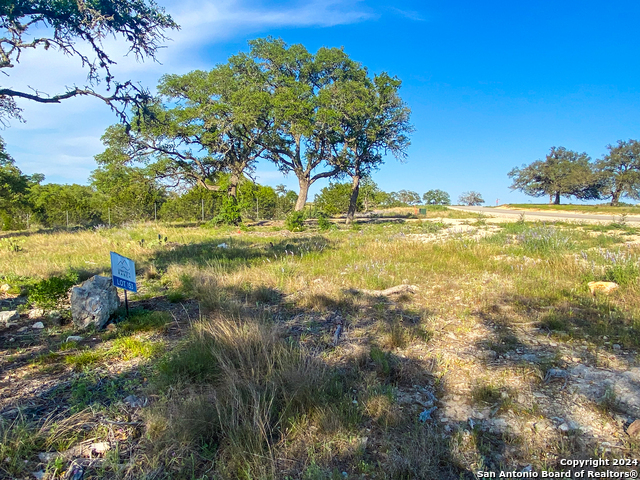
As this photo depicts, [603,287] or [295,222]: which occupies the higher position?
[295,222]

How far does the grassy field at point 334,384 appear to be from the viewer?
7.03 ft

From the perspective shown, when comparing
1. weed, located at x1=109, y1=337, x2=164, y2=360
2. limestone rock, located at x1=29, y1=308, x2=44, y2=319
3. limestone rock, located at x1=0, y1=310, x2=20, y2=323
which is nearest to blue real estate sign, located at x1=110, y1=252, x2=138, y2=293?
weed, located at x1=109, y1=337, x2=164, y2=360

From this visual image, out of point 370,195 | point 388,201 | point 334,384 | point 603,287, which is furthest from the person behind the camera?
point 388,201

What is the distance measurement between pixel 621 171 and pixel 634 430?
57.8 meters

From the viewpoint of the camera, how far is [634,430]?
2.24 m

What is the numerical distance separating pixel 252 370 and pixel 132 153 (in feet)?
66.8

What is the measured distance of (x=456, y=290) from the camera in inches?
213

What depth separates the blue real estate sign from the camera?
13.7 ft

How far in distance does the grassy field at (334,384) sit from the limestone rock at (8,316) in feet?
0.34

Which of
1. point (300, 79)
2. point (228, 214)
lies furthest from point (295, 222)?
point (300, 79)

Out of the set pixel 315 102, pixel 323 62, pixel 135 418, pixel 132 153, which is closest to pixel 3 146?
pixel 132 153

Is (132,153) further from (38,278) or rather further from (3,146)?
(38,278)

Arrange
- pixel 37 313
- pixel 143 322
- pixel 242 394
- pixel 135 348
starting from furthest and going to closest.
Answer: pixel 37 313, pixel 143 322, pixel 135 348, pixel 242 394

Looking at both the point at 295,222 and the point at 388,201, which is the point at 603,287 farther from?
the point at 388,201
